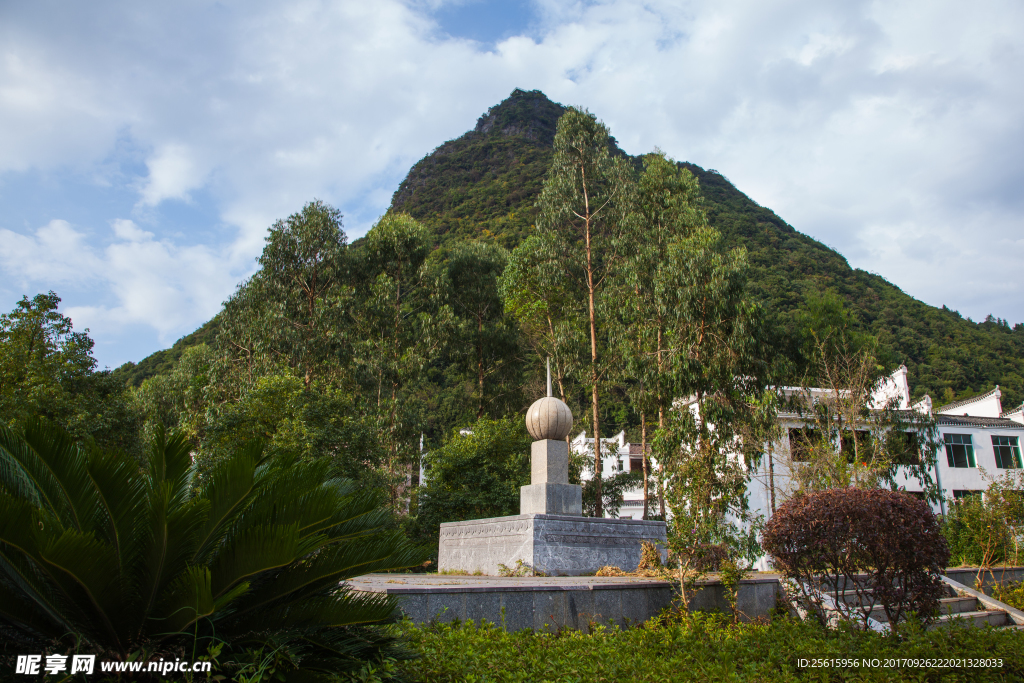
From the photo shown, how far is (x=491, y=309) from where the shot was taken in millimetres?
26719

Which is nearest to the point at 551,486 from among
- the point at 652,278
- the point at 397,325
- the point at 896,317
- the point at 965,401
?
the point at 652,278

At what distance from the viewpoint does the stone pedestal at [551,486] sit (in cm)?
1073

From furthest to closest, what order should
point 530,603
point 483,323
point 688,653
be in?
point 483,323 < point 530,603 < point 688,653

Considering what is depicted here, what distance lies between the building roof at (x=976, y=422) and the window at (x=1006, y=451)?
1.75 feet

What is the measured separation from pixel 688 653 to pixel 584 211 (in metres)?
20.2

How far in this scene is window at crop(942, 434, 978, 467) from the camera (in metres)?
27.5

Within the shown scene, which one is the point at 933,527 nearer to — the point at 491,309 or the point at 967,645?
the point at 967,645

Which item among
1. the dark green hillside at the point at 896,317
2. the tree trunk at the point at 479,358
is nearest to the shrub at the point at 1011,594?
the tree trunk at the point at 479,358

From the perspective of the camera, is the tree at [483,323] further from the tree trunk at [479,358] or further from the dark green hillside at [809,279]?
the dark green hillside at [809,279]

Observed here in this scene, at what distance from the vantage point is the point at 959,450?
27.8m

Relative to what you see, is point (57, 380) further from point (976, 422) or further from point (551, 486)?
point (976, 422)

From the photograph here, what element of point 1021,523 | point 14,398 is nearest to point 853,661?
point 1021,523

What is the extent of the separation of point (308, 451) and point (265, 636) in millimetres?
12227

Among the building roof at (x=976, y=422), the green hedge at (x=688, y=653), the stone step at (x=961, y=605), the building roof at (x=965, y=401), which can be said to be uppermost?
the building roof at (x=965, y=401)
